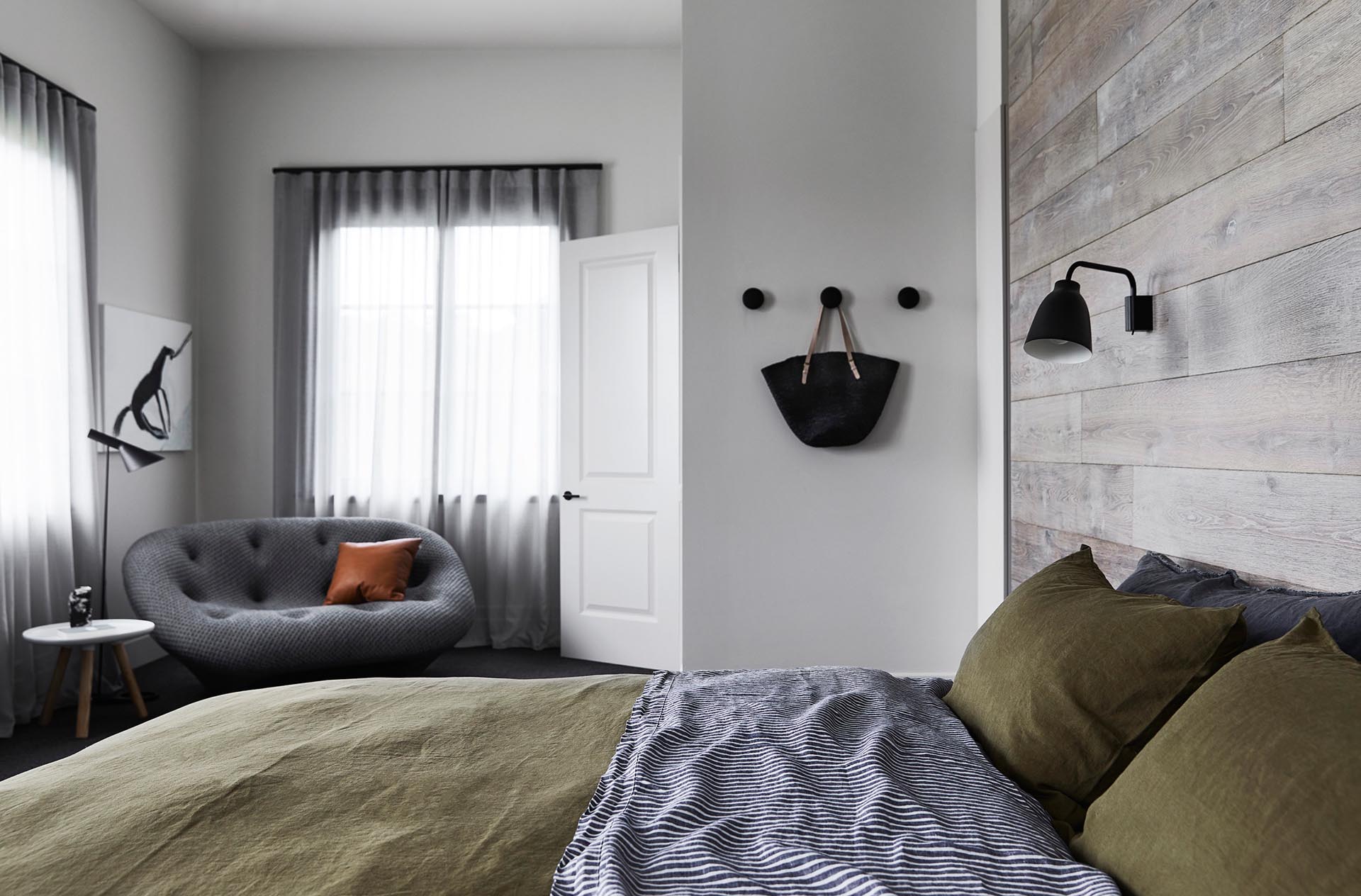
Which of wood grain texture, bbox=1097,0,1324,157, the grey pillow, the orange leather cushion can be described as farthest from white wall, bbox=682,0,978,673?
the orange leather cushion

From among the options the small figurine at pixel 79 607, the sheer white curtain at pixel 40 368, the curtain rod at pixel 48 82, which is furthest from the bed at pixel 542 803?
the curtain rod at pixel 48 82

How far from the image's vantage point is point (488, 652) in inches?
181

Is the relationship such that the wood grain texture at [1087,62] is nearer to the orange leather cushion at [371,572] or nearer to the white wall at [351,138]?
the white wall at [351,138]

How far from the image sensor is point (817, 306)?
3006 millimetres

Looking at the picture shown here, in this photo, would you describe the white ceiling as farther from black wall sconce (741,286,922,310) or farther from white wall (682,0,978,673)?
black wall sconce (741,286,922,310)

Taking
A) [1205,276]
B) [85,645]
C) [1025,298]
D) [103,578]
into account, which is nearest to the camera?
[1205,276]

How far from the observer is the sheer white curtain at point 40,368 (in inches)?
132

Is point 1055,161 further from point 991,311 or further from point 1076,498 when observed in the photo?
point 1076,498

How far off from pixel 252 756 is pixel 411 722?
250 millimetres

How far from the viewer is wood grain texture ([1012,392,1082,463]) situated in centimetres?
228

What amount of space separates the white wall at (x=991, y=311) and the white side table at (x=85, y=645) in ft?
10.0

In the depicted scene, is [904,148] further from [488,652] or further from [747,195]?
[488,652]

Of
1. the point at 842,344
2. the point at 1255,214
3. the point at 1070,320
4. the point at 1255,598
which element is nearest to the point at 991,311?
the point at 842,344

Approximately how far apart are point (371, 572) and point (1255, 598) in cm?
351
